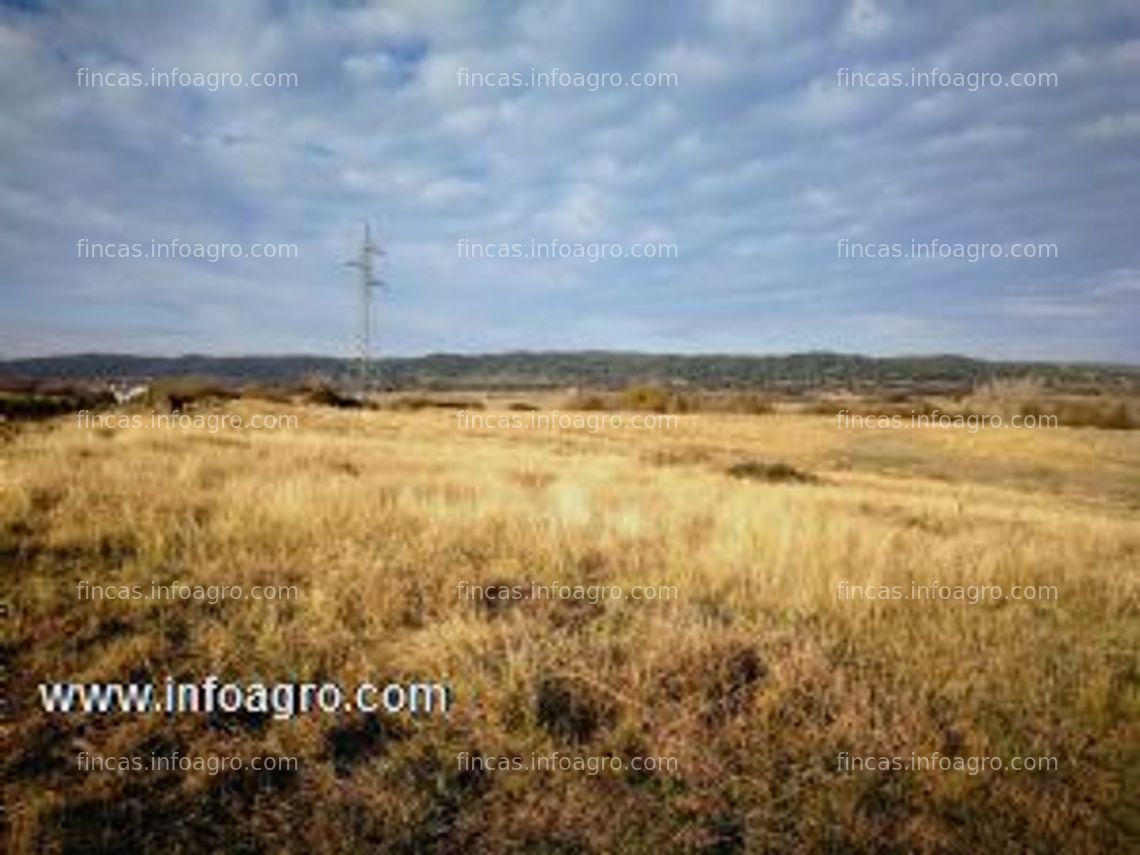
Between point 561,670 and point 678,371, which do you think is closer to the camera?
point 561,670

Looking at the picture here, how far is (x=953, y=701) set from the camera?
6148 millimetres

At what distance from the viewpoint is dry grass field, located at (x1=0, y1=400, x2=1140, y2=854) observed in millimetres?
4582

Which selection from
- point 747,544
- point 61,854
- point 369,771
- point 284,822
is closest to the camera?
point 61,854

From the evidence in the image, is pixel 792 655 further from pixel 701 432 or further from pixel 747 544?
pixel 701 432

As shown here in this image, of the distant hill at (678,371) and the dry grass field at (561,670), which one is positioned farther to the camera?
the distant hill at (678,371)

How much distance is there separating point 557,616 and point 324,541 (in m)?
2.76

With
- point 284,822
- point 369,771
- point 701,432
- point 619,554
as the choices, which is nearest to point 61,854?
point 284,822

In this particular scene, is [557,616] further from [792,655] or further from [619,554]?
[619,554]

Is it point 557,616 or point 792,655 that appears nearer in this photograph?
point 792,655

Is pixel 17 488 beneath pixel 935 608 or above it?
above

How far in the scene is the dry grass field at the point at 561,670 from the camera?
180 inches

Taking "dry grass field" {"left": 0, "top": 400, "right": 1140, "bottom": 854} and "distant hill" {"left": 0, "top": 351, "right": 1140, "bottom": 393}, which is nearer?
"dry grass field" {"left": 0, "top": 400, "right": 1140, "bottom": 854}

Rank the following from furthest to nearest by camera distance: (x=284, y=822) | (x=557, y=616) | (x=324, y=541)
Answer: (x=324, y=541)
(x=557, y=616)
(x=284, y=822)

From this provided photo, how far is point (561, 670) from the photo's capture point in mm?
6043
